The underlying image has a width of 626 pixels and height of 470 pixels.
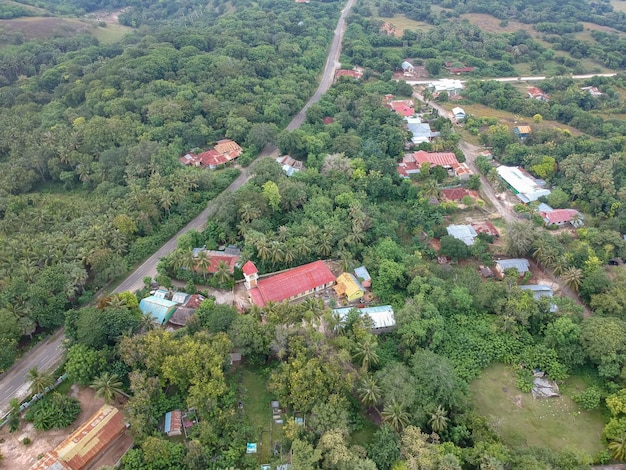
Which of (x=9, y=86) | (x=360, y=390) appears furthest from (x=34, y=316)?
(x=9, y=86)

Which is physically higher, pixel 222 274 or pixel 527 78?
pixel 527 78

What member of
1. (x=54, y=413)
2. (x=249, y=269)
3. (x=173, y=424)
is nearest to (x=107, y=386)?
(x=54, y=413)

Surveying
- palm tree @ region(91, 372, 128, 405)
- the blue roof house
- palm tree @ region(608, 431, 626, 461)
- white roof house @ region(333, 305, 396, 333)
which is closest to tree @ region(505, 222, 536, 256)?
white roof house @ region(333, 305, 396, 333)

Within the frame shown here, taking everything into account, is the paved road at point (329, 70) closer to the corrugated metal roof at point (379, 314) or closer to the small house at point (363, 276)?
the small house at point (363, 276)

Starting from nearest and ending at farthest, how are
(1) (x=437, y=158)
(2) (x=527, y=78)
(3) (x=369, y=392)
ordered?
(3) (x=369, y=392), (1) (x=437, y=158), (2) (x=527, y=78)

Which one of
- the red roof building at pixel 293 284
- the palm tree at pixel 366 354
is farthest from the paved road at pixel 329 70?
the palm tree at pixel 366 354

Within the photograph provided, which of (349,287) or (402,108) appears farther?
(402,108)

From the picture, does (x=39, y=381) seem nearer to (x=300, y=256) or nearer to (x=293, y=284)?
(x=293, y=284)

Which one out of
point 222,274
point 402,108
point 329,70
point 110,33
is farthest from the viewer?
point 110,33
